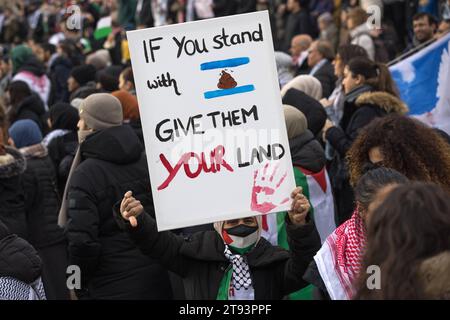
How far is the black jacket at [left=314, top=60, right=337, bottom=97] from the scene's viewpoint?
359 inches

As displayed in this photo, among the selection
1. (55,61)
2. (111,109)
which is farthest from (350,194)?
(55,61)

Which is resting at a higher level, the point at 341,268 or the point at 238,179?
the point at 238,179

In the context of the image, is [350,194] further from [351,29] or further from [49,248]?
[351,29]

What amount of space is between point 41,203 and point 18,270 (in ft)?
8.29

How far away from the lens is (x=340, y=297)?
12.0 feet

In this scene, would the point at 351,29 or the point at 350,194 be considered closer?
the point at 350,194

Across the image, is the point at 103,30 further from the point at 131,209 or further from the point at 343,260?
the point at 343,260

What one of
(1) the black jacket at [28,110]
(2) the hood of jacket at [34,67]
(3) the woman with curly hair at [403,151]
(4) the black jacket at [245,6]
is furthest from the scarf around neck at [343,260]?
(4) the black jacket at [245,6]

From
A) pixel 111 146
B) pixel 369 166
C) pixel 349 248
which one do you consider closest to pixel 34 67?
pixel 111 146

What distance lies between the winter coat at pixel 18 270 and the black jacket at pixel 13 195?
174cm

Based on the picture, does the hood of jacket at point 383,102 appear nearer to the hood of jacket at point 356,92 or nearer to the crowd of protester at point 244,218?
the crowd of protester at point 244,218

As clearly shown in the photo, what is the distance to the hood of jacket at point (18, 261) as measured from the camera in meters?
4.10
